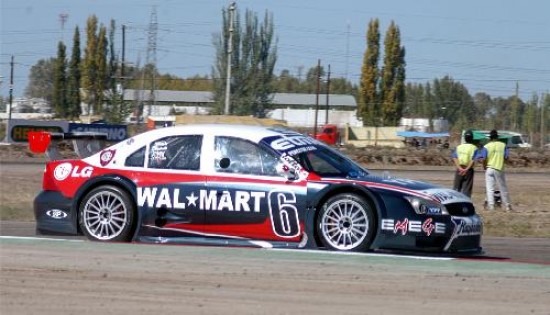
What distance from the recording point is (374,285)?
24.4ft

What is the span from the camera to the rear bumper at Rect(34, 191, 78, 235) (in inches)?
404

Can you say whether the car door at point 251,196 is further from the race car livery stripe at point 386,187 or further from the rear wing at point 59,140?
the rear wing at point 59,140

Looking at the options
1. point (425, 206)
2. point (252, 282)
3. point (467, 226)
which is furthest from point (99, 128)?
point (252, 282)

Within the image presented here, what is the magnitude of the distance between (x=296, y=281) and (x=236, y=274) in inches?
21.7

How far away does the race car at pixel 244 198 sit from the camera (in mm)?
9391

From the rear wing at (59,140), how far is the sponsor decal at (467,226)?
424cm

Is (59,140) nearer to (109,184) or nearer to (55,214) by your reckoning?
(55,214)

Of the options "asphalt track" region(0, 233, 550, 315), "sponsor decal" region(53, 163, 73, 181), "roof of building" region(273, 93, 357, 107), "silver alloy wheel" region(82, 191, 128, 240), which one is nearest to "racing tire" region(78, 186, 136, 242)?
"silver alloy wheel" region(82, 191, 128, 240)

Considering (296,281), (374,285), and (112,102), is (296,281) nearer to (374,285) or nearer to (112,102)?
(374,285)

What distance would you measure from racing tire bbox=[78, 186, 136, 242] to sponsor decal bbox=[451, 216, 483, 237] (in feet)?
10.6

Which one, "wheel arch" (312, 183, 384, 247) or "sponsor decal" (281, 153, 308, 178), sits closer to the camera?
"wheel arch" (312, 183, 384, 247)

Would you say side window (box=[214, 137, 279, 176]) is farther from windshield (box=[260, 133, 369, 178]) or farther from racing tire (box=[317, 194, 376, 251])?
racing tire (box=[317, 194, 376, 251])

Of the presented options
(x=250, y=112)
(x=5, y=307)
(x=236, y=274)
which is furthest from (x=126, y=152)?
(x=250, y=112)

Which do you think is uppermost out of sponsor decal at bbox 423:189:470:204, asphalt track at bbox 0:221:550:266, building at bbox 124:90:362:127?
building at bbox 124:90:362:127
